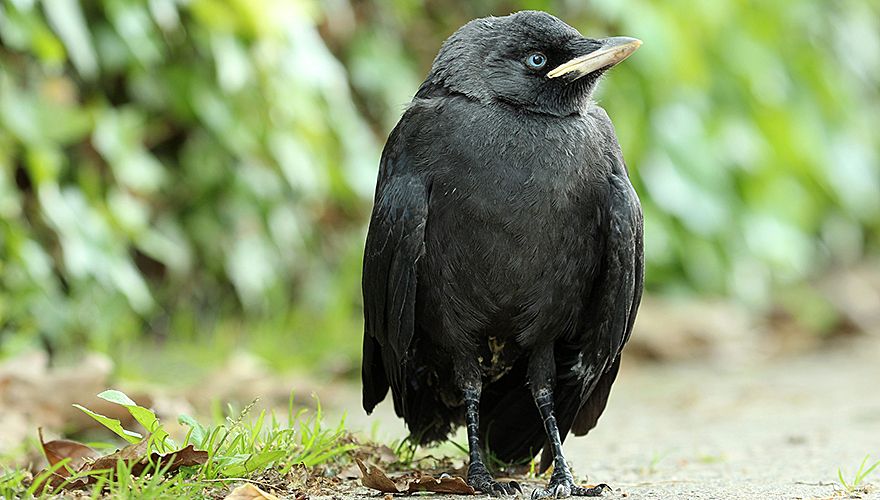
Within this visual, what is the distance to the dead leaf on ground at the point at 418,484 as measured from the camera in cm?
335

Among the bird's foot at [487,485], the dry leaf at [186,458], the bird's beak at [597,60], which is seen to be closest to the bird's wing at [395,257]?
the bird's foot at [487,485]

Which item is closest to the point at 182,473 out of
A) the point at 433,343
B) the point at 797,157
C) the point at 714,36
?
the point at 433,343

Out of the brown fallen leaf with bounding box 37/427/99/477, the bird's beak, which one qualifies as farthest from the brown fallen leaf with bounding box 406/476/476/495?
the bird's beak

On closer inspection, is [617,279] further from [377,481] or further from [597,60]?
[377,481]

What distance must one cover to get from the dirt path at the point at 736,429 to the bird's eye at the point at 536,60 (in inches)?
50.3

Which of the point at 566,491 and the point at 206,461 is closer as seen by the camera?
the point at 206,461

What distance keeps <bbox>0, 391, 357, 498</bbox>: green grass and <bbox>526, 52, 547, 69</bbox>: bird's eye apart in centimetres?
122

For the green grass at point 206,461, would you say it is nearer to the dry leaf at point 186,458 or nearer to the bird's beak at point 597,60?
the dry leaf at point 186,458

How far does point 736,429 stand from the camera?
17.0 feet

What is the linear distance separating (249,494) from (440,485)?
1.99ft

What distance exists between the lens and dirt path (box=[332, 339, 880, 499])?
375 cm

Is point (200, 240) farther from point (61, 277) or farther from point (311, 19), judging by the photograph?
point (311, 19)

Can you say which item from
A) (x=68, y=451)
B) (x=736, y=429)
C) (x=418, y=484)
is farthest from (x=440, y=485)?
(x=736, y=429)

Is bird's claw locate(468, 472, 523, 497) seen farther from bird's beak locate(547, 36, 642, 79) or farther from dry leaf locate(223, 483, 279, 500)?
bird's beak locate(547, 36, 642, 79)
